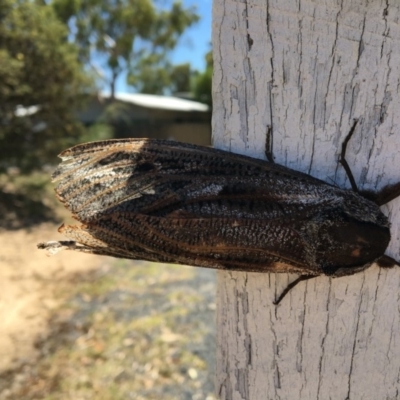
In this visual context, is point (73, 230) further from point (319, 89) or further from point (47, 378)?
point (47, 378)

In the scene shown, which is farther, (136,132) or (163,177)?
(136,132)

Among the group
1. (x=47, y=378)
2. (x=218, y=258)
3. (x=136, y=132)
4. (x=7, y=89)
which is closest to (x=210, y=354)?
(x=47, y=378)

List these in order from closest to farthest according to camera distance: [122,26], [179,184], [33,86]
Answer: [179,184] → [33,86] → [122,26]

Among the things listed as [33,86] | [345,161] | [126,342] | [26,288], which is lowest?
[26,288]

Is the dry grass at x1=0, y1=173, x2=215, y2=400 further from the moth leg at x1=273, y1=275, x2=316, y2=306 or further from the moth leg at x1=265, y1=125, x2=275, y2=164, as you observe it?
the moth leg at x1=265, y1=125, x2=275, y2=164

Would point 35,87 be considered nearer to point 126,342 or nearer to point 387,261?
point 126,342

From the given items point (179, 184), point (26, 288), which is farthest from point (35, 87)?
point (179, 184)
